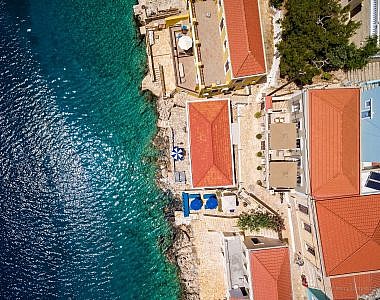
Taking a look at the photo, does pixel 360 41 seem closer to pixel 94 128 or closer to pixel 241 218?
pixel 241 218

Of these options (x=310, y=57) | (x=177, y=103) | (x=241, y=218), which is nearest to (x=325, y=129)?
(x=310, y=57)

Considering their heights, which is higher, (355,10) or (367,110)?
(355,10)

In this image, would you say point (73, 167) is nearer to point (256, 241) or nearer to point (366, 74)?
point (256, 241)

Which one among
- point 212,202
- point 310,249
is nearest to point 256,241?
point 310,249

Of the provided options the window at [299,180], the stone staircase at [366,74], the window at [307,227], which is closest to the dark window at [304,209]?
the window at [307,227]

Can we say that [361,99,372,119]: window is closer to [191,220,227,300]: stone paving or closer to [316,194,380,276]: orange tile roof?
[316,194,380,276]: orange tile roof

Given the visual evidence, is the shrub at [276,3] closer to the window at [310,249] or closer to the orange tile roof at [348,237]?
the orange tile roof at [348,237]

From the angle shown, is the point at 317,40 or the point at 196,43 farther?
the point at 196,43
